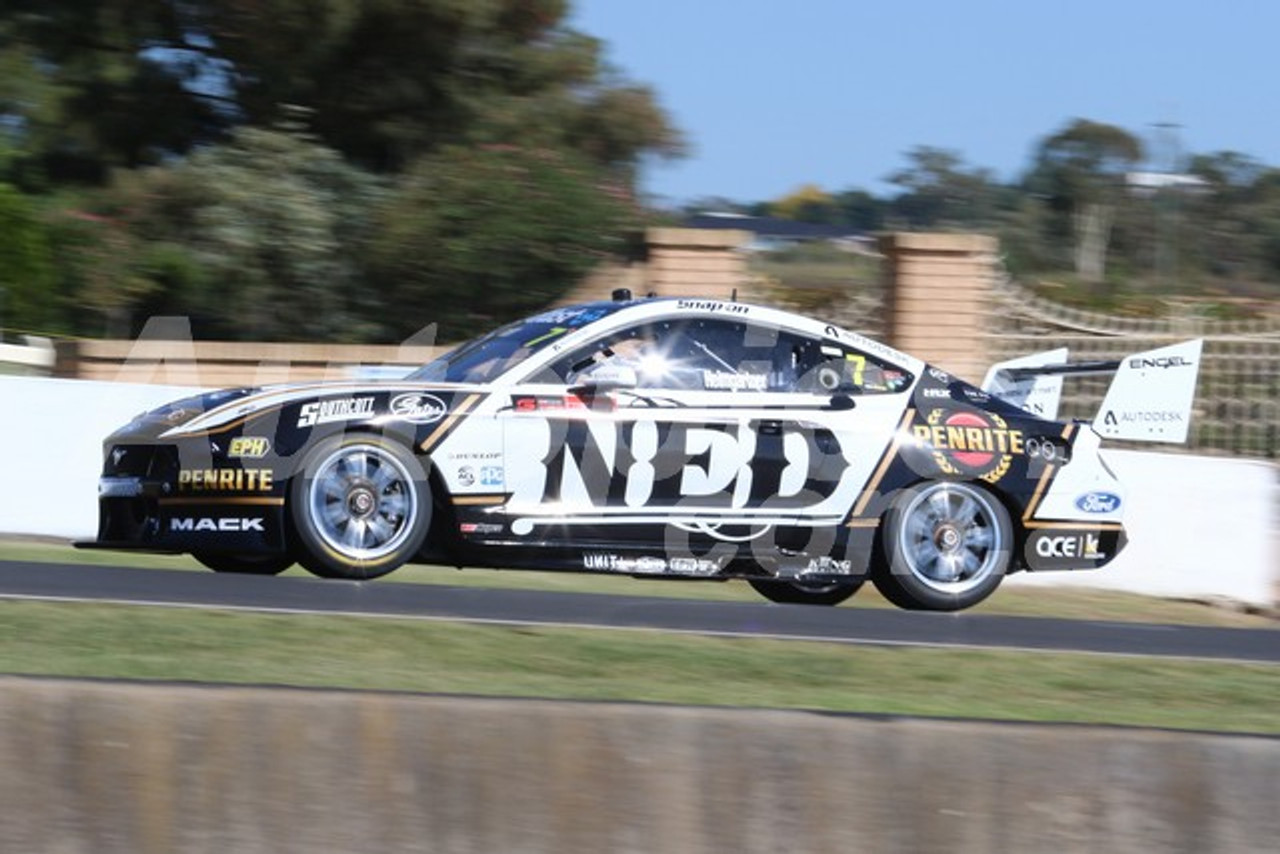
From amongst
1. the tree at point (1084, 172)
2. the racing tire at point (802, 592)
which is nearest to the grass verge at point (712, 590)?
the racing tire at point (802, 592)

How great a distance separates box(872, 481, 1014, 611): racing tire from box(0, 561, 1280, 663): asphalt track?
1.07 feet

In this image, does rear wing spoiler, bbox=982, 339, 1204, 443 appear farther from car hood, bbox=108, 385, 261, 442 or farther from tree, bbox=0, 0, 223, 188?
tree, bbox=0, 0, 223, 188

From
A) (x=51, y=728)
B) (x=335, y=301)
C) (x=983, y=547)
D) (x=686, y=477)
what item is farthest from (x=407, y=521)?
(x=335, y=301)

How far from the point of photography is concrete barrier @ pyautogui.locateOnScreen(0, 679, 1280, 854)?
4.57 m

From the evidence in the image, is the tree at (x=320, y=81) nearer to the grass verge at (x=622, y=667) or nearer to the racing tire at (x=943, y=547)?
the racing tire at (x=943, y=547)

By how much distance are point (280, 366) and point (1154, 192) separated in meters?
24.1

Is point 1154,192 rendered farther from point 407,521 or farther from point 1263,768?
point 1263,768

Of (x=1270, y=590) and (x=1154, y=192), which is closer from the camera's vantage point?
(x=1270, y=590)

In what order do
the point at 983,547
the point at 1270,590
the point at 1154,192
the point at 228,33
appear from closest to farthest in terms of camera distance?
the point at 983,547 → the point at 1270,590 → the point at 228,33 → the point at 1154,192

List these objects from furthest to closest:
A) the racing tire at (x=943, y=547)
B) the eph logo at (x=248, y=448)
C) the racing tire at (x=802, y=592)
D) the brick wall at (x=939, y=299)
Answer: the brick wall at (x=939, y=299) < the racing tire at (x=802, y=592) < the racing tire at (x=943, y=547) < the eph logo at (x=248, y=448)

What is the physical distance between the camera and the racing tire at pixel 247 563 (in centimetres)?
988

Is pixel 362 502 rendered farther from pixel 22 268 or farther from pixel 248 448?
pixel 22 268

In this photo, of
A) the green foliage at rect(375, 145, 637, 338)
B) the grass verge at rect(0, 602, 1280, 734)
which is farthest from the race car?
the green foliage at rect(375, 145, 637, 338)

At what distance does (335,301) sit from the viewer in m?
20.0
